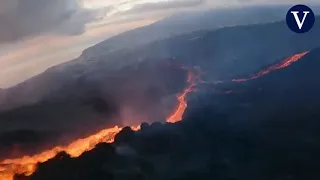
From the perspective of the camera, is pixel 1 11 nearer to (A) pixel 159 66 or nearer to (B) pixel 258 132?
(A) pixel 159 66

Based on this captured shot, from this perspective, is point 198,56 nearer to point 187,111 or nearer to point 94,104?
point 187,111

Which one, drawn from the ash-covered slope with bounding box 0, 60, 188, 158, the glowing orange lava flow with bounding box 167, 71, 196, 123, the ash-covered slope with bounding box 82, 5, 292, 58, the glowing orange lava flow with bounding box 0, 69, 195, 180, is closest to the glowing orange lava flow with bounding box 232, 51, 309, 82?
the ash-covered slope with bounding box 82, 5, 292, 58

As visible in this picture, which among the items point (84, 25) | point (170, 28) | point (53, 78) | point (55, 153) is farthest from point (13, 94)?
point (170, 28)

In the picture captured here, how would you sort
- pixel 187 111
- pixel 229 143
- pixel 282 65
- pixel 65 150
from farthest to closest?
1. pixel 282 65
2. pixel 187 111
3. pixel 229 143
4. pixel 65 150

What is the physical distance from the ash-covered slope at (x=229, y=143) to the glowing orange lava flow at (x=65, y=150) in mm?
127

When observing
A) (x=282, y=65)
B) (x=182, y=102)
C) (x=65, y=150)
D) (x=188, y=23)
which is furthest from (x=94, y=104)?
(x=282, y=65)

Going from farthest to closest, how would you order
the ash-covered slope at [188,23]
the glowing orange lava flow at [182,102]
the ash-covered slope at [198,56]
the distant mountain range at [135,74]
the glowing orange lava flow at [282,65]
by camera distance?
the glowing orange lava flow at [282,65] < the ash-covered slope at [188,23] < the glowing orange lava flow at [182,102] < the ash-covered slope at [198,56] < the distant mountain range at [135,74]

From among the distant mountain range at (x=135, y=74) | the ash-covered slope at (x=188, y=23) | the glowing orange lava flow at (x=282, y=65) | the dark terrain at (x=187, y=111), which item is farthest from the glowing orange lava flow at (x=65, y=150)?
the glowing orange lava flow at (x=282, y=65)

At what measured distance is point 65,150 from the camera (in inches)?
318

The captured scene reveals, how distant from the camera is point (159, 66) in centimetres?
904

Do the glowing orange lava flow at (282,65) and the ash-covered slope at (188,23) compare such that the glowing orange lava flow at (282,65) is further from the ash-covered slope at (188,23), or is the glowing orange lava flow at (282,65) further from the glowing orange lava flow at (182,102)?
the glowing orange lava flow at (182,102)

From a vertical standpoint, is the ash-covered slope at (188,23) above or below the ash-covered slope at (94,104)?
above

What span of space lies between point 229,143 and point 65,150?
11.4 ft

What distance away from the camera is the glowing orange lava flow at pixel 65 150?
7805mm
